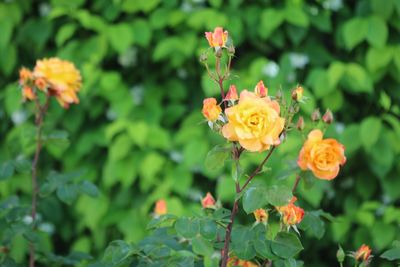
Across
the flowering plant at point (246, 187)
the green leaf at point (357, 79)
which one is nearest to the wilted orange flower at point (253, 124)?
the flowering plant at point (246, 187)

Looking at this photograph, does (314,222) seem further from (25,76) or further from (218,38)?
(25,76)

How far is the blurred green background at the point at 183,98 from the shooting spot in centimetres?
270

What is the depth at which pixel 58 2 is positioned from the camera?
2871 mm

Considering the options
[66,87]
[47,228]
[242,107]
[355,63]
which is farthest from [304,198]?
[242,107]

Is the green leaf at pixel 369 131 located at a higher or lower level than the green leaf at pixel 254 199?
lower

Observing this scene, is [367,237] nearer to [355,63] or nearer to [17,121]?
[355,63]

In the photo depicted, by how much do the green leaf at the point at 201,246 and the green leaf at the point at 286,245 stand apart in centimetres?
14

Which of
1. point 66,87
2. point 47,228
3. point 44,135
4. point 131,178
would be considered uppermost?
point 66,87

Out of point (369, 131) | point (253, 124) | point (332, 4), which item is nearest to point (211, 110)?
point (253, 124)

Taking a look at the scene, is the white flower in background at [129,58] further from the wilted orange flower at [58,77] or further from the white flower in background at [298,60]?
the wilted orange flower at [58,77]

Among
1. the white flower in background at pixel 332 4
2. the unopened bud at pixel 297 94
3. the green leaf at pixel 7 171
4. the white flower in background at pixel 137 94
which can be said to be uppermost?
the white flower in background at pixel 332 4

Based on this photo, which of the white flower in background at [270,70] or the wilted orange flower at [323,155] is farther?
the white flower in background at [270,70]

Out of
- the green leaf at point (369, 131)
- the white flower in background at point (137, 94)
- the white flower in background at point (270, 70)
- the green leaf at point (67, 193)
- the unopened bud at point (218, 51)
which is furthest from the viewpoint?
the white flower in background at point (137, 94)

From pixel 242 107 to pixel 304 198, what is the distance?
152cm
